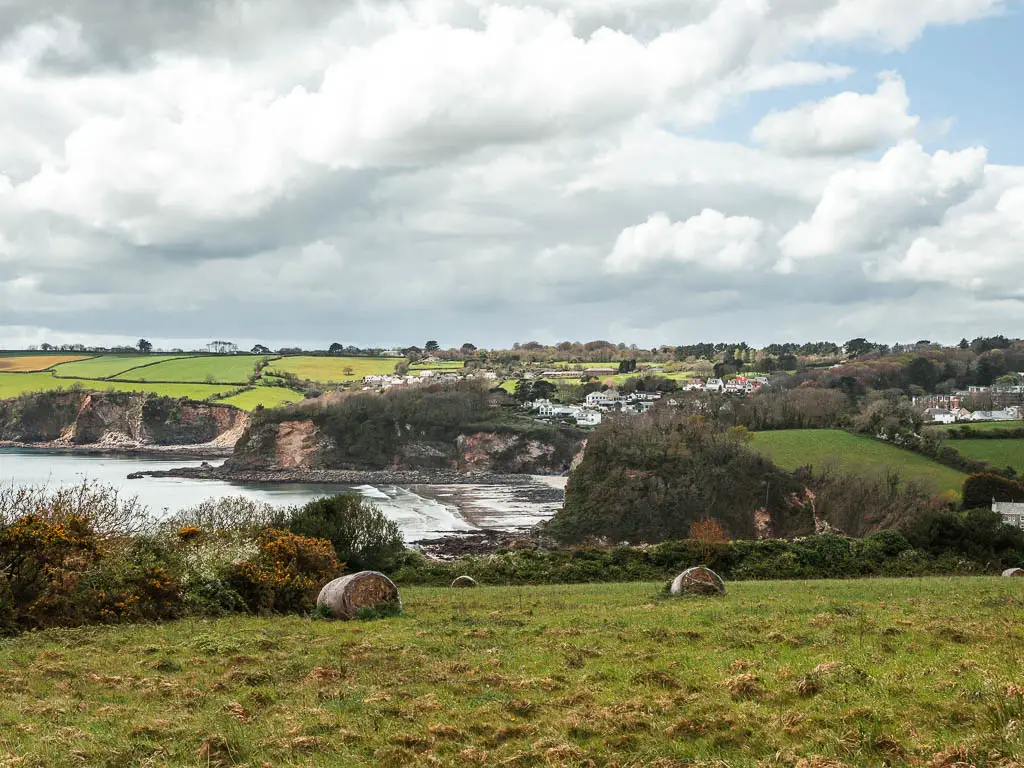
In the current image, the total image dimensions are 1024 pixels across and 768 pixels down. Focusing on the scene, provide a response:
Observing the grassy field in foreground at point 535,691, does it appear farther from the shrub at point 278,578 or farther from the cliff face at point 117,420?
the cliff face at point 117,420

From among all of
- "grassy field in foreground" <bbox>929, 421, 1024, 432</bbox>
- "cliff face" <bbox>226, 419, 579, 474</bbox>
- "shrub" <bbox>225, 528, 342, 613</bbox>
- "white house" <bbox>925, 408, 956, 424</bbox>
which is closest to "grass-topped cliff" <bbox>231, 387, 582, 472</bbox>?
"cliff face" <bbox>226, 419, 579, 474</bbox>

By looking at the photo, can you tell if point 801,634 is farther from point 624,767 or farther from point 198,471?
point 198,471

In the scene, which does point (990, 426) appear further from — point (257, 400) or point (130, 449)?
point (130, 449)

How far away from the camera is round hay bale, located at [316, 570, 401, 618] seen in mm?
18688

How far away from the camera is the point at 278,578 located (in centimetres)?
2083

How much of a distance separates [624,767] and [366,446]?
158m

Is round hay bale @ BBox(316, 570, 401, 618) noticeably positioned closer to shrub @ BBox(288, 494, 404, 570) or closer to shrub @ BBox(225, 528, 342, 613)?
shrub @ BBox(225, 528, 342, 613)

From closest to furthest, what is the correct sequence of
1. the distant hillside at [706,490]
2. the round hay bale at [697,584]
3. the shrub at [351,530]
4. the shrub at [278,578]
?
the shrub at [278,578] → the round hay bale at [697,584] → the shrub at [351,530] → the distant hillside at [706,490]

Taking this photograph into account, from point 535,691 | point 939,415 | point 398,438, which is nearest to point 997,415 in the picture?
Result: point 939,415

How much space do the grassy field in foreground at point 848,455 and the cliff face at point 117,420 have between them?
130 metres

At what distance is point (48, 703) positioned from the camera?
34.8 ft

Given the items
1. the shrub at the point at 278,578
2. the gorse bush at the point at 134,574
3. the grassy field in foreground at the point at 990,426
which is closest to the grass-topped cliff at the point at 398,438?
the grassy field in foreground at the point at 990,426

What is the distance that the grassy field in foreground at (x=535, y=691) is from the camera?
8211 mm

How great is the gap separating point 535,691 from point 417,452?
155 meters
